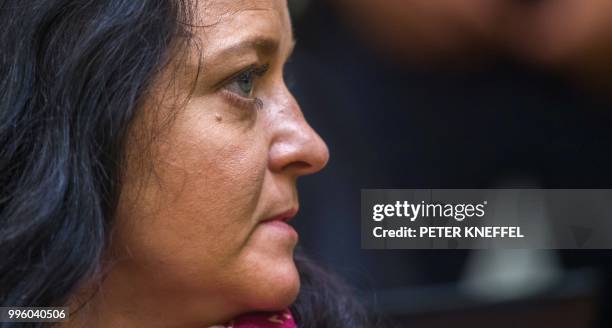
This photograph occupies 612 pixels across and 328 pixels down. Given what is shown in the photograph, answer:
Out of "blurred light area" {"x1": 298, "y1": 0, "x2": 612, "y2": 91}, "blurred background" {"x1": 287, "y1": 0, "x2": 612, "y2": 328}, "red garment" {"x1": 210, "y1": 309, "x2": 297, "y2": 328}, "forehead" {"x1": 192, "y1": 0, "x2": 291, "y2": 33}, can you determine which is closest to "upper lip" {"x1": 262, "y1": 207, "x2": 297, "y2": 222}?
"red garment" {"x1": 210, "y1": 309, "x2": 297, "y2": 328}

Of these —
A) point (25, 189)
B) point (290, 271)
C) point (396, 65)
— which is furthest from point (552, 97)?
point (25, 189)

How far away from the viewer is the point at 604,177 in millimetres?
1504

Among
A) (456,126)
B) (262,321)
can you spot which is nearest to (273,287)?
(262,321)

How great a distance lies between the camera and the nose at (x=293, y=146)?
3.94ft

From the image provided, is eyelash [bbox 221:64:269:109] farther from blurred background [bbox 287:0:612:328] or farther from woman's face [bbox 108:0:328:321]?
blurred background [bbox 287:0:612:328]

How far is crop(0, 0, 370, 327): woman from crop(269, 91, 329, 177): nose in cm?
2

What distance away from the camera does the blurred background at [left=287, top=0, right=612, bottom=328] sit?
167 centimetres

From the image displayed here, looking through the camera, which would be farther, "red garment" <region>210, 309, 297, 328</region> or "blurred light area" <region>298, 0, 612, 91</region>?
"blurred light area" <region>298, 0, 612, 91</region>

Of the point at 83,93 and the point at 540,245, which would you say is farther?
the point at 540,245

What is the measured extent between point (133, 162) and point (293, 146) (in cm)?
22

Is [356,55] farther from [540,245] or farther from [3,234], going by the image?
[3,234]

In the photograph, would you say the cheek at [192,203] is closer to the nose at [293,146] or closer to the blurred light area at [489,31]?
the nose at [293,146]

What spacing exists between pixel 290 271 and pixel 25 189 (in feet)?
1.22

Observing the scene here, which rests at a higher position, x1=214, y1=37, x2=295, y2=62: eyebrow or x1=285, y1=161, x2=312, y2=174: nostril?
x1=214, y1=37, x2=295, y2=62: eyebrow
